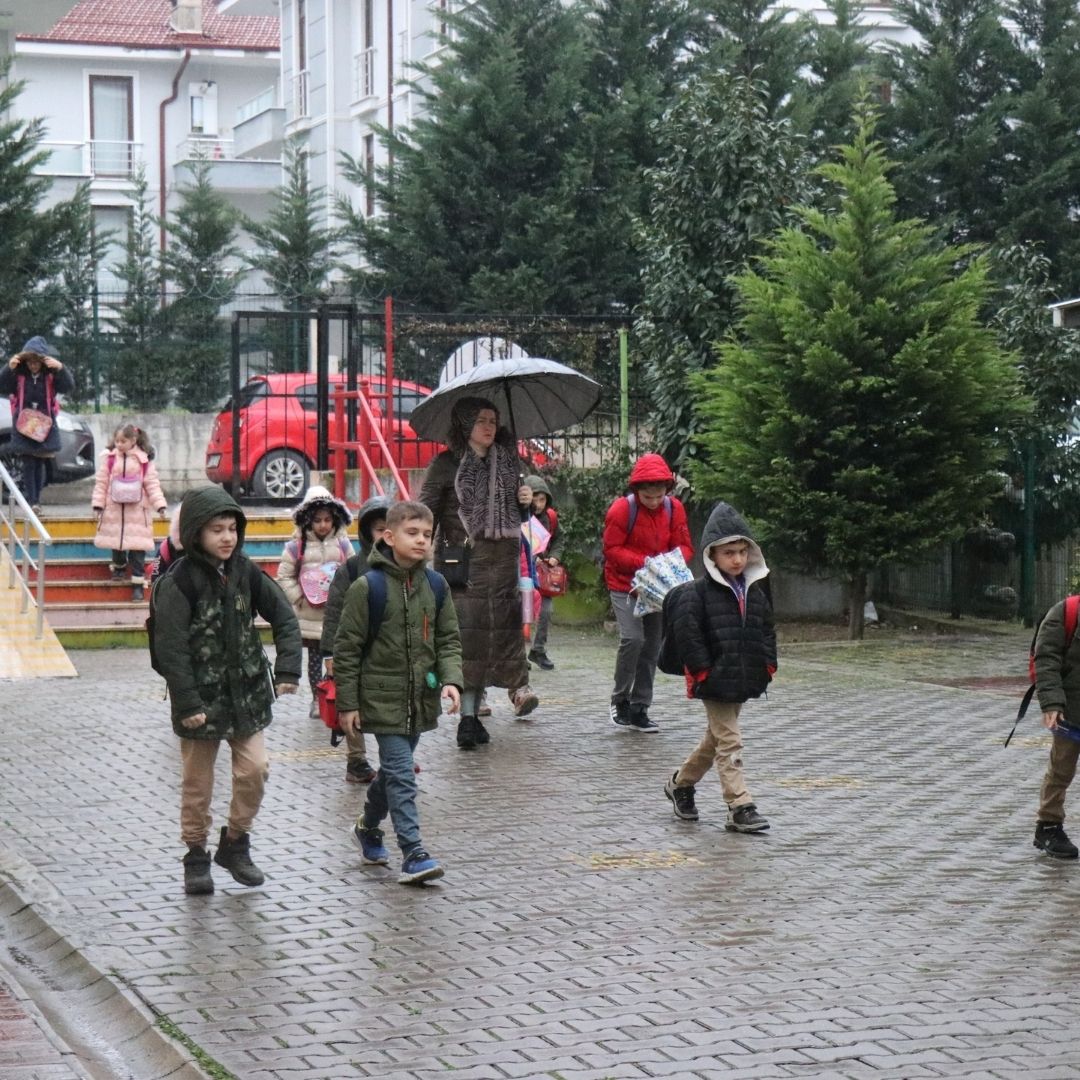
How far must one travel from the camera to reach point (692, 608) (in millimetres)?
8938

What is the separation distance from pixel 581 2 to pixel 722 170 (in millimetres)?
12147

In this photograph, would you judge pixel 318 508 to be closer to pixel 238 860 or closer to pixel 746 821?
pixel 746 821

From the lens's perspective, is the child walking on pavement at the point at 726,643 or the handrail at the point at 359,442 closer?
the child walking on pavement at the point at 726,643

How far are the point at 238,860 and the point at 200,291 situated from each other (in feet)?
86.6

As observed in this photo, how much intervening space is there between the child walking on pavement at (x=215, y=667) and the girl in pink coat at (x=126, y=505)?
36.8 feet

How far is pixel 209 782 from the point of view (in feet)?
25.8

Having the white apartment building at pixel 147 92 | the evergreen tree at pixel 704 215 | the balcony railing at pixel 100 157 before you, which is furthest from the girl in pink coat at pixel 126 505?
the balcony railing at pixel 100 157

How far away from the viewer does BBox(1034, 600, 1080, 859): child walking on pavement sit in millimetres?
8281

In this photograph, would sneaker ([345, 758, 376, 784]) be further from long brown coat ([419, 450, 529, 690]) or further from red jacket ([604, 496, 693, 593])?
red jacket ([604, 496, 693, 593])

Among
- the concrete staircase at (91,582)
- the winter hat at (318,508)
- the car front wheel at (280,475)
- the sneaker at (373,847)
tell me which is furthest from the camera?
the car front wheel at (280,475)

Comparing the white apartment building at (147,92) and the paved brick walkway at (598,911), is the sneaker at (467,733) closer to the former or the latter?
the paved brick walkway at (598,911)

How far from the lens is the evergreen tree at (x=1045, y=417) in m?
18.3

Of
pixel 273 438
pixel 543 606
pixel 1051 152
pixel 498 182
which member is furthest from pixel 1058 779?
pixel 1051 152

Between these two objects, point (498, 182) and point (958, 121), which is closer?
point (498, 182)
